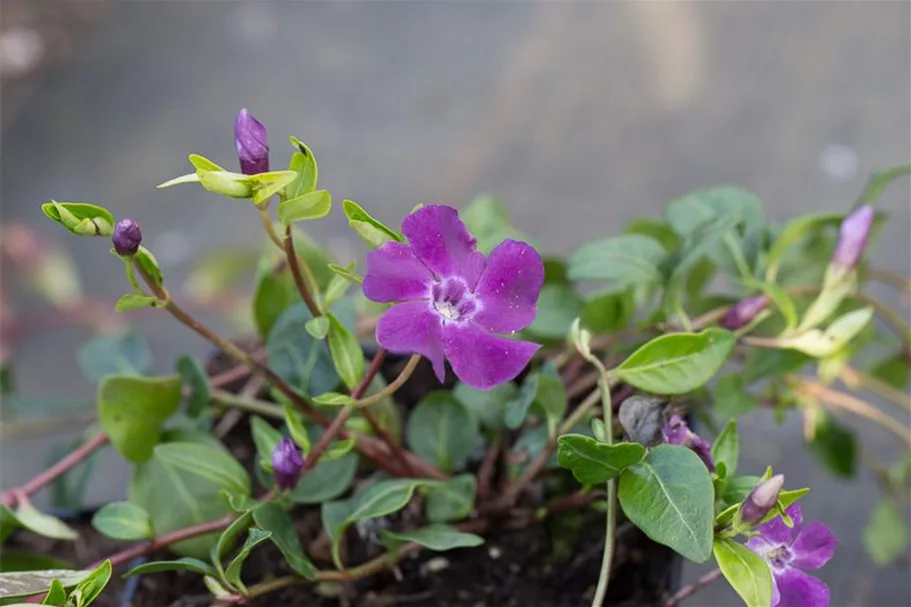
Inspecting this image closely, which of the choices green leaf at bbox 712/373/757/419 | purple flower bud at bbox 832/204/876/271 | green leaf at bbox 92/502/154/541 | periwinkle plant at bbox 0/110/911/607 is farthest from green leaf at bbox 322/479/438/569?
purple flower bud at bbox 832/204/876/271

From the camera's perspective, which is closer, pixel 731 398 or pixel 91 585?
pixel 91 585

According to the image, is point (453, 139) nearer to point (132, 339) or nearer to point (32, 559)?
point (132, 339)

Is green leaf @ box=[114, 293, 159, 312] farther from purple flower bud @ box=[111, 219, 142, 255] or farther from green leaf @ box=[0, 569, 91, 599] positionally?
green leaf @ box=[0, 569, 91, 599]

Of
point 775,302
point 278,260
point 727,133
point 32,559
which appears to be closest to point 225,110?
point 727,133

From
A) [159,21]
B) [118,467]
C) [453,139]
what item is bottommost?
[118,467]

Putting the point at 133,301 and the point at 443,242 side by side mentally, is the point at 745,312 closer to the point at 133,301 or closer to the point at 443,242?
the point at 443,242

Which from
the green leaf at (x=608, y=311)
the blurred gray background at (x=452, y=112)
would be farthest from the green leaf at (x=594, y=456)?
the blurred gray background at (x=452, y=112)

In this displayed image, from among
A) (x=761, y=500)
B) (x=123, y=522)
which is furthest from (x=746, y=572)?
(x=123, y=522)
